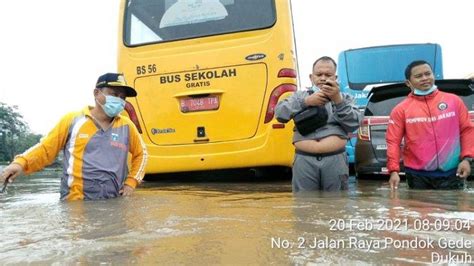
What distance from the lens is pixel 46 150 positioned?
13.0 feet

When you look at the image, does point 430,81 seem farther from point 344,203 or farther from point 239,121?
point 239,121

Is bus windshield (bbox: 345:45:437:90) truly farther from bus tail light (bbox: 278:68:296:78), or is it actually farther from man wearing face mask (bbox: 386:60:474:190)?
man wearing face mask (bbox: 386:60:474:190)

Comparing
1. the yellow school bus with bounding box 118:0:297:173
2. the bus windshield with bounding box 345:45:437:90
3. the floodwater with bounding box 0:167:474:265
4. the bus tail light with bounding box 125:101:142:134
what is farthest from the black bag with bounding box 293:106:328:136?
the bus windshield with bounding box 345:45:437:90

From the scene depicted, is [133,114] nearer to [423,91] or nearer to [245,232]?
[423,91]

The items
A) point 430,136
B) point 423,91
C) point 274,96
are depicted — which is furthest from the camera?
point 274,96

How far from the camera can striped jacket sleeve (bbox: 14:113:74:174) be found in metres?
3.86

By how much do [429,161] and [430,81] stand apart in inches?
26.3

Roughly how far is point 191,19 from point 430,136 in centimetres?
374

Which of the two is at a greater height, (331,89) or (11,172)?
(331,89)

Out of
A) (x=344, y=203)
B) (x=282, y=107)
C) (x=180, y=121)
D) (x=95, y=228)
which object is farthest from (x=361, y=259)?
(x=180, y=121)

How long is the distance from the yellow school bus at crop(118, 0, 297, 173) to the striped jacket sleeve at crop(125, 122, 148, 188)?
2.12 metres

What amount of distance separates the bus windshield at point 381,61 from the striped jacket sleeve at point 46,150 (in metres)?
7.41

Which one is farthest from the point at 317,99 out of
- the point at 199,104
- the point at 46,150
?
the point at 199,104

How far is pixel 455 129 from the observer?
419 centimetres
